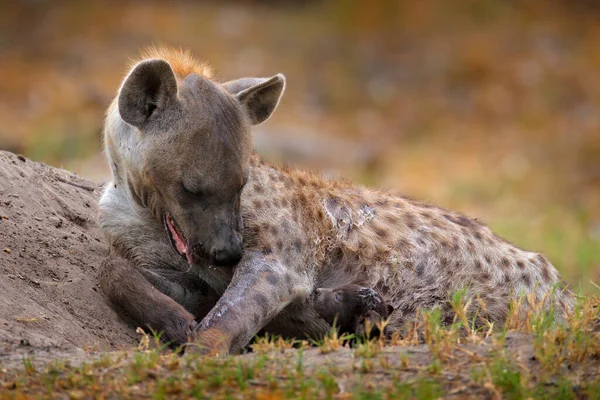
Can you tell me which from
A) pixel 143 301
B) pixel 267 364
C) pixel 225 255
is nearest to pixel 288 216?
pixel 225 255

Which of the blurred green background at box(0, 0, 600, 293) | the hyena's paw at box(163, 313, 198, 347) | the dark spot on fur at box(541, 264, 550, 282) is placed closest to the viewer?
the hyena's paw at box(163, 313, 198, 347)

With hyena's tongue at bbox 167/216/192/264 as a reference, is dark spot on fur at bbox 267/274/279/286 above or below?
below

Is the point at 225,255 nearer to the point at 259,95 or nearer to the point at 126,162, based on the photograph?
the point at 126,162

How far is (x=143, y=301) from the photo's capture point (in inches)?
175

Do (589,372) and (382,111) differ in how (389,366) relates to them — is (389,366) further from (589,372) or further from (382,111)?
(382,111)

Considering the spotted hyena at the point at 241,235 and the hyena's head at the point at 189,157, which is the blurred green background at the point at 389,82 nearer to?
the spotted hyena at the point at 241,235

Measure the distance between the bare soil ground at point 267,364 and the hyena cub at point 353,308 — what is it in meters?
0.53

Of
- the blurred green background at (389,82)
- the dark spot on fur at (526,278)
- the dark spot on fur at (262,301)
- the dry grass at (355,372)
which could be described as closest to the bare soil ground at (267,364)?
the dry grass at (355,372)

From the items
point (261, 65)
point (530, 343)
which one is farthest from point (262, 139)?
point (530, 343)

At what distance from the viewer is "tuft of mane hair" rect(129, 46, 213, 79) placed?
16.3 ft

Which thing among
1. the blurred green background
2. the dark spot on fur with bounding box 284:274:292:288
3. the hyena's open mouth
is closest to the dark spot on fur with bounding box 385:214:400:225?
the dark spot on fur with bounding box 284:274:292:288

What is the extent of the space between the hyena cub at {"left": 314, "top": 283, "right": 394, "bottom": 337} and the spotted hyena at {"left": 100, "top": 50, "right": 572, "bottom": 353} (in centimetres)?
12

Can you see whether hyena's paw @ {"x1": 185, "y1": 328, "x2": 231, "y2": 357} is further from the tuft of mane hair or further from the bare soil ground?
the tuft of mane hair

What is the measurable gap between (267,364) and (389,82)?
1413cm
